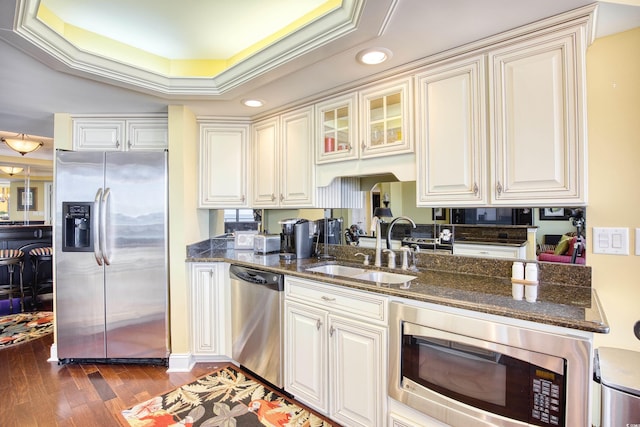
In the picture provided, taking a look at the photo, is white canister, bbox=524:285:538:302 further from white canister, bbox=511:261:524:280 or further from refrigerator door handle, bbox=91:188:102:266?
refrigerator door handle, bbox=91:188:102:266

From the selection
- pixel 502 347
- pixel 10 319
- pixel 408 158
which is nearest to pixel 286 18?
pixel 408 158

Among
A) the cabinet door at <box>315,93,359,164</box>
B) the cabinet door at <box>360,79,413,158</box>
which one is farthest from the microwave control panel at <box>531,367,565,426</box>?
the cabinet door at <box>315,93,359,164</box>

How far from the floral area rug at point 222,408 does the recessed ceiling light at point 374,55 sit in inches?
86.2

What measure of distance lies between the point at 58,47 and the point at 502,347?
2.71 meters

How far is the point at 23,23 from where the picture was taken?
1.55m

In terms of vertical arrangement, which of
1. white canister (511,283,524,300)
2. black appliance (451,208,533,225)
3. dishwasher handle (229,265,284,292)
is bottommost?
dishwasher handle (229,265,284,292)

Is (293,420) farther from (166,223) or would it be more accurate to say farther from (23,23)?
(23,23)

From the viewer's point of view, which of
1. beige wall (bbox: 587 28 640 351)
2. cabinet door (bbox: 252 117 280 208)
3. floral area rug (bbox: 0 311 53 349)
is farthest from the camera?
floral area rug (bbox: 0 311 53 349)

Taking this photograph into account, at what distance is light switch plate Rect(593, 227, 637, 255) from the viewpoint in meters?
1.50

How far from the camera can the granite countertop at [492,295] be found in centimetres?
114

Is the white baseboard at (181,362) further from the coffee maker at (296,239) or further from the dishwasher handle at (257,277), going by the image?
the coffee maker at (296,239)

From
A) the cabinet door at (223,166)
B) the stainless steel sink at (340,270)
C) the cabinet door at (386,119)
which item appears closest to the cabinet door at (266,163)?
the cabinet door at (223,166)

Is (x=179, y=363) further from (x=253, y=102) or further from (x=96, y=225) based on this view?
(x=253, y=102)

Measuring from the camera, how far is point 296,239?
8.38 feet
